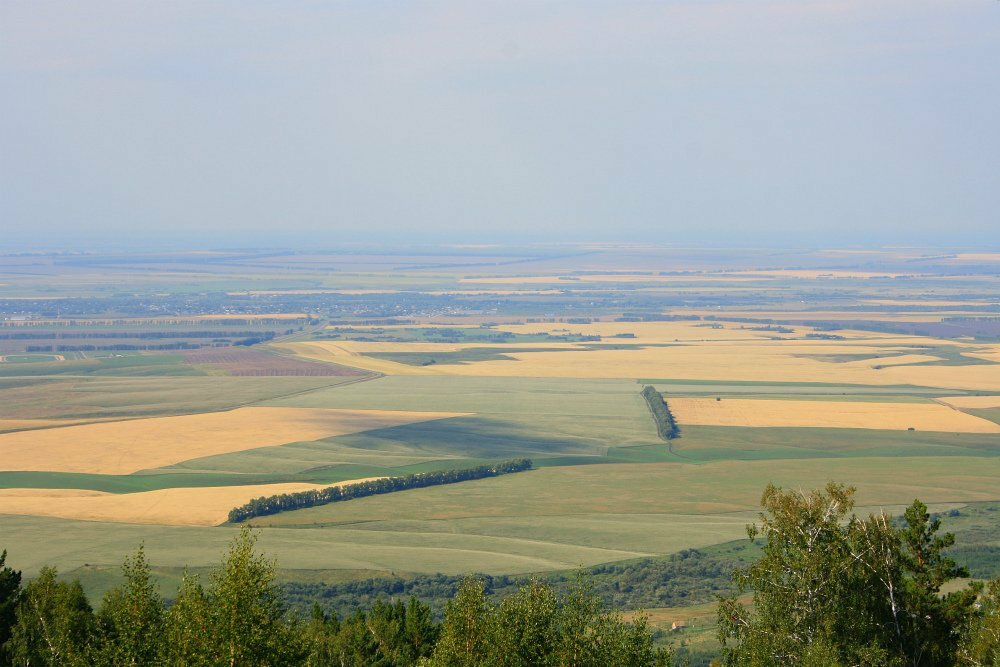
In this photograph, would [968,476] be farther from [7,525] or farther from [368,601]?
[7,525]

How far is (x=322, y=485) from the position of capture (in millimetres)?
68438

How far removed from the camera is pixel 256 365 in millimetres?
123250

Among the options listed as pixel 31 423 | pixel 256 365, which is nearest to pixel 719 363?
pixel 256 365

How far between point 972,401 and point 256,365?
224ft

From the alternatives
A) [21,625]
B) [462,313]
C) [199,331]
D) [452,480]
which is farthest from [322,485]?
[462,313]

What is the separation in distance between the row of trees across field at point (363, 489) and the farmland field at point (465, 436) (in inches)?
42.2

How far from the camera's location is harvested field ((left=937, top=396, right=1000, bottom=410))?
9912cm

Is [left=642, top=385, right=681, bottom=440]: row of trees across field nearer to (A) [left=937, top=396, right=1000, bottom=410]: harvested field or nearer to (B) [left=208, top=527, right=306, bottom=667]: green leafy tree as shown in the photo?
(A) [left=937, top=396, right=1000, bottom=410]: harvested field

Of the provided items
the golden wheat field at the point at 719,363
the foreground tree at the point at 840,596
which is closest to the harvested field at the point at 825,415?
the golden wheat field at the point at 719,363

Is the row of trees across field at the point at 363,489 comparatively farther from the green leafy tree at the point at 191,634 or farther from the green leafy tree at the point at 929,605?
the green leafy tree at the point at 191,634

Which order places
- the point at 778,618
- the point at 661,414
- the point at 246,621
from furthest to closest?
the point at 661,414, the point at 778,618, the point at 246,621

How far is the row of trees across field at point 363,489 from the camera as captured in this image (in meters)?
62.7

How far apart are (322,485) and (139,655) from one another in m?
48.6

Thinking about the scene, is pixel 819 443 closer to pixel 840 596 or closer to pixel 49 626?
A: pixel 840 596
